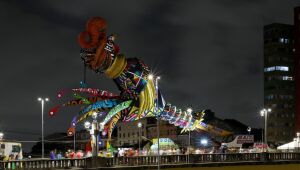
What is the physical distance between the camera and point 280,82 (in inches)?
6481

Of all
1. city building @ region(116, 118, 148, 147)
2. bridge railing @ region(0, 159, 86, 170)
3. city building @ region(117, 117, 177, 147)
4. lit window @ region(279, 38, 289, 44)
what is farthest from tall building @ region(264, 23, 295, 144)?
bridge railing @ region(0, 159, 86, 170)

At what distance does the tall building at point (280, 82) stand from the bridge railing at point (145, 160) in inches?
4395

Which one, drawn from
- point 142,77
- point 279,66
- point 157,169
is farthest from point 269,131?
point 157,169

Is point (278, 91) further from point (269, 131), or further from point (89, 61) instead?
point (89, 61)

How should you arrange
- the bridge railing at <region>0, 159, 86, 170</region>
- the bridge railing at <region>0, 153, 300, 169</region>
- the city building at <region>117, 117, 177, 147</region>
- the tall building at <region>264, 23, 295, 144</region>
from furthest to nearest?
the city building at <region>117, 117, 177, 147</region>, the tall building at <region>264, 23, 295, 144</region>, the bridge railing at <region>0, 153, 300, 169</region>, the bridge railing at <region>0, 159, 86, 170</region>

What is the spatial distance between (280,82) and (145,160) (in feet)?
414

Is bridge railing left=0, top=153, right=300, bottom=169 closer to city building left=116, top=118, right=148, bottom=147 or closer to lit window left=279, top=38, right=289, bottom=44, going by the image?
lit window left=279, top=38, right=289, bottom=44

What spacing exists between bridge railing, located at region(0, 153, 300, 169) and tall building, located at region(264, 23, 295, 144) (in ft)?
366

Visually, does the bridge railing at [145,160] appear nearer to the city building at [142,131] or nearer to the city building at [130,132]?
the city building at [142,131]

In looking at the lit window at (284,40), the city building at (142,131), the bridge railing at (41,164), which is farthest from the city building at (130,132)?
the bridge railing at (41,164)

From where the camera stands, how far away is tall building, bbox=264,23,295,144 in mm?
164125

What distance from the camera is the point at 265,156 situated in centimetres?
5119

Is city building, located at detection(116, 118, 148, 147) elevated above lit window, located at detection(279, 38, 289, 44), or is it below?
below

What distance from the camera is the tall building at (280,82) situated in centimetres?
16412
